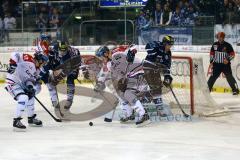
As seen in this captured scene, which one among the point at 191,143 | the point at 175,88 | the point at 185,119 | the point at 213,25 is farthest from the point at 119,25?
the point at 191,143

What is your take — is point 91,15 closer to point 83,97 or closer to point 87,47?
point 87,47

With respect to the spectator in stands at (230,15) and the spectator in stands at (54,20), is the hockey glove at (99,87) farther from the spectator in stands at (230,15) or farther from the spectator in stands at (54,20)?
the spectator in stands at (54,20)

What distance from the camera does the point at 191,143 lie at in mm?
7262

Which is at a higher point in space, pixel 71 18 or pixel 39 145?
pixel 71 18

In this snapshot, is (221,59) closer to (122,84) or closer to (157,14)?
(157,14)

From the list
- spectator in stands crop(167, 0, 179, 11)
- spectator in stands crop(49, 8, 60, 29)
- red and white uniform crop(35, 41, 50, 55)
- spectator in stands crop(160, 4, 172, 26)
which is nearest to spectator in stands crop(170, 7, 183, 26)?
spectator in stands crop(160, 4, 172, 26)

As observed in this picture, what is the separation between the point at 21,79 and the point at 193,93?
2.76 m

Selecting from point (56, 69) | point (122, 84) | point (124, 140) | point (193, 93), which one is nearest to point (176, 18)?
point (56, 69)

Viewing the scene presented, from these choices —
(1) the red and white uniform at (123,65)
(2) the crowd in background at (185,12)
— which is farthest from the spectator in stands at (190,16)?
(1) the red and white uniform at (123,65)

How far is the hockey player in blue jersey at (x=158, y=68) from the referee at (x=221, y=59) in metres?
2.88

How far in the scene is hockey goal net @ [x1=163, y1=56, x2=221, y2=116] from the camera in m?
9.55

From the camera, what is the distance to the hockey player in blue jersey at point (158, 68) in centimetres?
925

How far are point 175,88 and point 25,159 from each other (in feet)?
13.6

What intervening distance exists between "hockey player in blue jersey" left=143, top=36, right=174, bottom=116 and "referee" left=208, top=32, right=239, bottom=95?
9.45 ft
